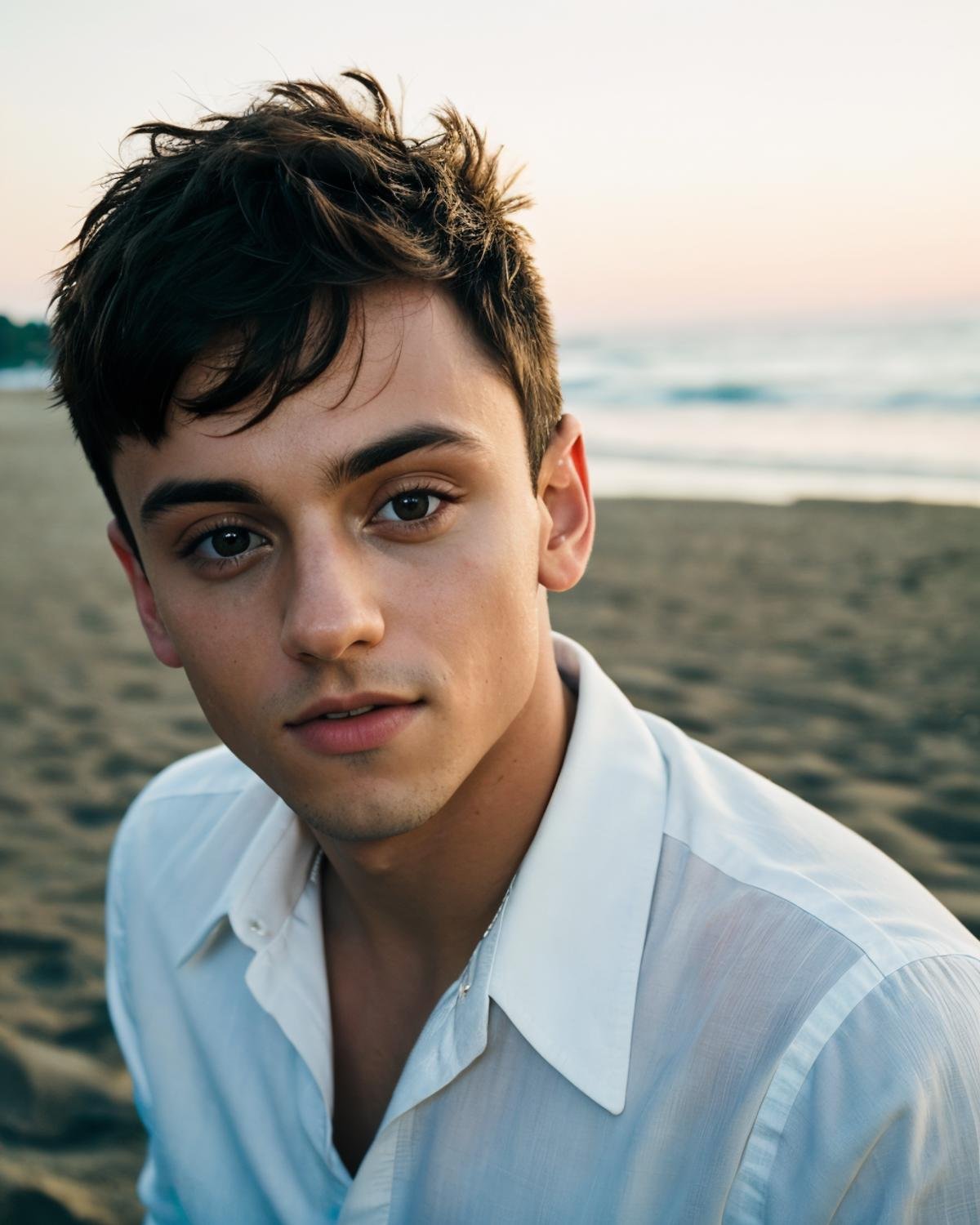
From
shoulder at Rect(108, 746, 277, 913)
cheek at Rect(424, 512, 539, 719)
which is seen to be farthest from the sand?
cheek at Rect(424, 512, 539, 719)

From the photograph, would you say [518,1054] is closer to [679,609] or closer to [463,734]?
[463,734]

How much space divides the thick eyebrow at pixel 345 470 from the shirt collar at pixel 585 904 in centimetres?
58

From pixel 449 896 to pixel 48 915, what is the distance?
8.62 feet

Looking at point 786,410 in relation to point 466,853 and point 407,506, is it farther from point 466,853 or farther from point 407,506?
point 407,506

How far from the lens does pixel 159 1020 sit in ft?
7.41

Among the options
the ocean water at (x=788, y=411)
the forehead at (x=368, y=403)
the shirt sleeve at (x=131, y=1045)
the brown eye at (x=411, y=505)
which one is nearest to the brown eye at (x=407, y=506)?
the brown eye at (x=411, y=505)

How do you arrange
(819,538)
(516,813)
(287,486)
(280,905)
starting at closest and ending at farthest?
(287,486)
(516,813)
(280,905)
(819,538)

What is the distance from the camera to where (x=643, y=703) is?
5.82m

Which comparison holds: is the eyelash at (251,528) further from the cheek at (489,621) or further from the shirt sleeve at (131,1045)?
the shirt sleeve at (131,1045)

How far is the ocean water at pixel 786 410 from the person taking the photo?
13.1 meters

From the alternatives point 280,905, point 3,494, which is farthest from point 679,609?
point 3,494

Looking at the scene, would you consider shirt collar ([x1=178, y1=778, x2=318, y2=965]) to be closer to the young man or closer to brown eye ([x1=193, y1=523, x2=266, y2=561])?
the young man

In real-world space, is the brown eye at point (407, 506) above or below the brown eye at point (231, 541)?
above

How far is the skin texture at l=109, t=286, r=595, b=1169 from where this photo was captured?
1653 mm
